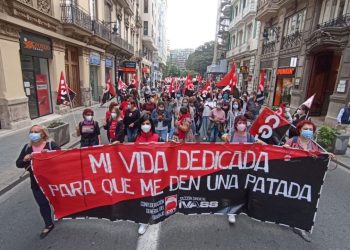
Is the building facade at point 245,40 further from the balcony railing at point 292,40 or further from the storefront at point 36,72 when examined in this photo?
the storefront at point 36,72

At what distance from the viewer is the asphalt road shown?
10.6 feet

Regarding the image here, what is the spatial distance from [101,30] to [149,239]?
16954 mm

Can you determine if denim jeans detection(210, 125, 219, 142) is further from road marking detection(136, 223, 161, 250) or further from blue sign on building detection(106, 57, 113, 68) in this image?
blue sign on building detection(106, 57, 113, 68)

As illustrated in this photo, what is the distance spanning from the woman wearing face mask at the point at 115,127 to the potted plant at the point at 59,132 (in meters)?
2.18

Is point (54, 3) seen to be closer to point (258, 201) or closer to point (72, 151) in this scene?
point (72, 151)

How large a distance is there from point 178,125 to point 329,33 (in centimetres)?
1139

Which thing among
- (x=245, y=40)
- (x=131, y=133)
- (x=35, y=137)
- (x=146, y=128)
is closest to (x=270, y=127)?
(x=146, y=128)

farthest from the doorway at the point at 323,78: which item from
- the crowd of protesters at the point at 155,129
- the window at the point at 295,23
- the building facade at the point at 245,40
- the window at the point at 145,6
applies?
the window at the point at 145,6

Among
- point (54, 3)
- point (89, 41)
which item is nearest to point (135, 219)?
point (54, 3)

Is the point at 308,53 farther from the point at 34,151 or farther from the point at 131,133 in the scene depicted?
the point at 34,151

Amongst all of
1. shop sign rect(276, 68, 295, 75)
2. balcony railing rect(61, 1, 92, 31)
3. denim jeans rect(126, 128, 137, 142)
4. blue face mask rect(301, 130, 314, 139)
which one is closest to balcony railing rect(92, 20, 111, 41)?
balcony railing rect(61, 1, 92, 31)

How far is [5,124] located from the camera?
8648 mm

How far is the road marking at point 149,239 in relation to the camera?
319 centimetres

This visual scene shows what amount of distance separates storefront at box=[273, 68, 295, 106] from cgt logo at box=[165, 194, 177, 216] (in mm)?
15903
